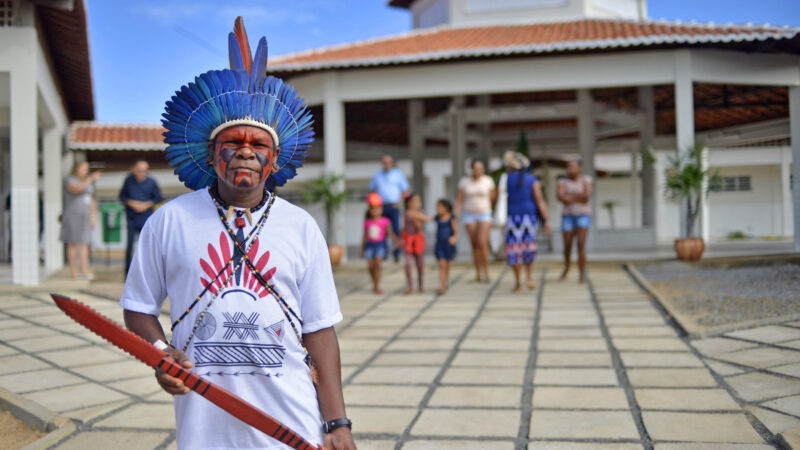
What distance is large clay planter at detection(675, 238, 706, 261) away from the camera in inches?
445

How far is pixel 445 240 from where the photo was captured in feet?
29.8

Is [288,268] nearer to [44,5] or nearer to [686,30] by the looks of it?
[44,5]

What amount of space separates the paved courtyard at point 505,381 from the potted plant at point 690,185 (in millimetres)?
4403

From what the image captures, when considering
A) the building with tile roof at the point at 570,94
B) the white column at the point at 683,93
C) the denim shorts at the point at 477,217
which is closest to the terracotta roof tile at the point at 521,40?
the building with tile roof at the point at 570,94

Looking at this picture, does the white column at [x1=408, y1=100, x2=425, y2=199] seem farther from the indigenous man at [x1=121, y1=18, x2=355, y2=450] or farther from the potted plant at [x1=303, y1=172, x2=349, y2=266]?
the indigenous man at [x1=121, y1=18, x2=355, y2=450]

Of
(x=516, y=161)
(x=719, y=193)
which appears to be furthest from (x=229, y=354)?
(x=719, y=193)

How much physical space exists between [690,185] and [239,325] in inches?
426

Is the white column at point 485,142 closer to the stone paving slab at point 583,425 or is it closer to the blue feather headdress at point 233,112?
the stone paving slab at point 583,425

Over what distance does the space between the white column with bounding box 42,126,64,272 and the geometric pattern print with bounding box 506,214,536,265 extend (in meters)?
7.88

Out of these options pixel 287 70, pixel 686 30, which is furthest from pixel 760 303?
pixel 287 70

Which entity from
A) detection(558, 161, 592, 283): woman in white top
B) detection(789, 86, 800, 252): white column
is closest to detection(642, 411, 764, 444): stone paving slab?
detection(558, 161, 592, 283): woman in white top

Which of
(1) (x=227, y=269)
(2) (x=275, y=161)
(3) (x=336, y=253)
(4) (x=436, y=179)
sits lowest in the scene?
(3) (x=336, y=253)

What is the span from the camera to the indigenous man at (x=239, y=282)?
189 cm

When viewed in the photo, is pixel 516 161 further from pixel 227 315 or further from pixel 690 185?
pixel 227 315
